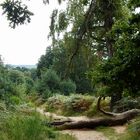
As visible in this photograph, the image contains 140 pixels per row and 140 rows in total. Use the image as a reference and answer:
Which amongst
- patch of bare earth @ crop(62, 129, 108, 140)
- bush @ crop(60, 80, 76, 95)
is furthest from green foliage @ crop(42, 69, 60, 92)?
patch of bare earth @ crop(62, 129, 108, 140)

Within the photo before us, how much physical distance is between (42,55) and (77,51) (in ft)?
120

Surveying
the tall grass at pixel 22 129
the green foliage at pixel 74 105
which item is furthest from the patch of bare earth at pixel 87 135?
the green foliage at pixel 74 105

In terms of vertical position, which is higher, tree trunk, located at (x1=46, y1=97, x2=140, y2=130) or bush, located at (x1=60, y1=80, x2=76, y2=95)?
bush, located at (x1=60, y1=80, x2=76, y2=95)

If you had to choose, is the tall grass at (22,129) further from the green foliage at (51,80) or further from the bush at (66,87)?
the bush at (66,87)

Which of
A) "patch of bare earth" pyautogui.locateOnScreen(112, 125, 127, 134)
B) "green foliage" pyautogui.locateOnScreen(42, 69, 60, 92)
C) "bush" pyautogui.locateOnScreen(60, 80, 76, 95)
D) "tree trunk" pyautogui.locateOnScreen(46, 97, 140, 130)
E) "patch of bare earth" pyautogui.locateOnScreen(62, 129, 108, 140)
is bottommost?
"patch of bare earth" pyautogui.locateOnScreen(62, 129, 108, 140)

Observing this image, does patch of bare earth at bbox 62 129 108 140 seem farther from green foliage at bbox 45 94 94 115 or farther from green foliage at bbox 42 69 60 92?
green foliage at bbox 42 69 60 92

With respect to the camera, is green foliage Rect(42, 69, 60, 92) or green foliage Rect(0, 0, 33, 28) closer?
green foliage Rect(0, 0, 33, 28)

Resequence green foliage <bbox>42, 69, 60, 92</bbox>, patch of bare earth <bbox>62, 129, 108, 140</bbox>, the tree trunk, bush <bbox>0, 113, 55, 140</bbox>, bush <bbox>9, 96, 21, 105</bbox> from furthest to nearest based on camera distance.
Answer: green foliage <bbox>42, 69, 60, 92</bbox>
bush <bbox>9, 96, 21, 105</bbox>
the tree trunk
patch of bare earth <bbox>62, 129, 108, 140</bbox>
bush <bbox>0, 113, 55, 140</bbox>

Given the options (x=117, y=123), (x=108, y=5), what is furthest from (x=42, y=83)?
(x=117, y=123)

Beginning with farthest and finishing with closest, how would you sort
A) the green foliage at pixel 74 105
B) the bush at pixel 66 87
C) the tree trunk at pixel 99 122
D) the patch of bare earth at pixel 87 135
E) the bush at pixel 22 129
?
the bush at pixel 66 87 → the green foliage at pixel 74 105 → the tree trunk at pixel 99 122 → the patch of bare earth at pixel 87 135 → the bush at pixel 22 129

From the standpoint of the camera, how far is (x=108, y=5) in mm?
20609

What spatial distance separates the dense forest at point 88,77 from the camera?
34.5 feet

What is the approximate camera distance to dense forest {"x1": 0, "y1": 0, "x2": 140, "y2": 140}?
34.5 feet

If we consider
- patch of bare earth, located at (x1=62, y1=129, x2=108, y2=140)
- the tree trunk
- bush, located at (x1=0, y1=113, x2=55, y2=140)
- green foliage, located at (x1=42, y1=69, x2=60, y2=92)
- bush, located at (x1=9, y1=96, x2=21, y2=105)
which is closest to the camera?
bush, located at (x1=0, y1=113, x2=55, y2=140)
